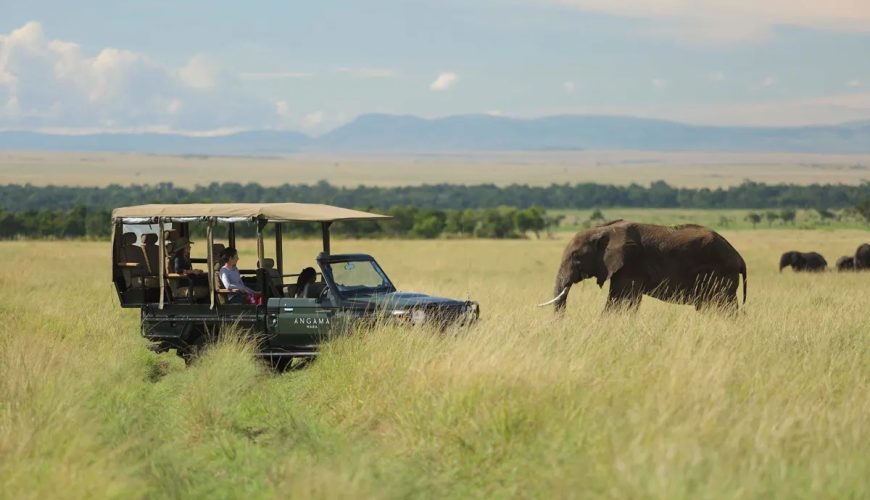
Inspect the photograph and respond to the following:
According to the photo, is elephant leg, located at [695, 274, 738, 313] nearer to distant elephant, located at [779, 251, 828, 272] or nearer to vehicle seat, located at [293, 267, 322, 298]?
vehicle seat, located at [293, 267, 322, 298]

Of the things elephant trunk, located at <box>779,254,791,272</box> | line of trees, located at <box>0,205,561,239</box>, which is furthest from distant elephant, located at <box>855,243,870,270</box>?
line of trees, located at <box>0,205,561,239</box>

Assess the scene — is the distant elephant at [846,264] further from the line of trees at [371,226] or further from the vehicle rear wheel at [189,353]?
the line of trees at [371,226]

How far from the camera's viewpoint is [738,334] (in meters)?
13.3

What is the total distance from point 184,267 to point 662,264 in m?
6.98

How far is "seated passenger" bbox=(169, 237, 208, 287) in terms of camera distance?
1574 centimetres

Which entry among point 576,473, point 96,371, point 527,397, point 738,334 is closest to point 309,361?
point 96,371

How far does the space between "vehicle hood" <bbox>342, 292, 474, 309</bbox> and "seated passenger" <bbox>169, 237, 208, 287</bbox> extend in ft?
7.43

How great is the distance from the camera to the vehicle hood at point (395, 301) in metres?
14.0

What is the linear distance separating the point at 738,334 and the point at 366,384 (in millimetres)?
4170

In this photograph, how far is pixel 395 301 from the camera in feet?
46.5

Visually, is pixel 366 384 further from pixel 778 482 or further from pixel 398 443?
pixel 778 482

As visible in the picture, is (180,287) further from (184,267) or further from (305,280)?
(305,280)

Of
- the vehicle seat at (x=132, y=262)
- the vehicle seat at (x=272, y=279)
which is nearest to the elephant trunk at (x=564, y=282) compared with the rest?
the vehicle seat at (x=272, y=279)

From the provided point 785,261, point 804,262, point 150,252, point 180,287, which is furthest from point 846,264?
point 180,287
